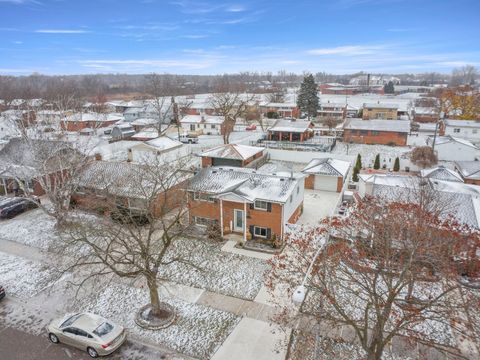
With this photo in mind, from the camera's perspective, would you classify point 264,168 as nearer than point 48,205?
No

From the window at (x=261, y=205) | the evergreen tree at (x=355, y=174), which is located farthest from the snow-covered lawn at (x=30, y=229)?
the evergreen tree at (x=355, y=174)

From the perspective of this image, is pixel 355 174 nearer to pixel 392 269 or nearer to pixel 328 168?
pixel 328 168

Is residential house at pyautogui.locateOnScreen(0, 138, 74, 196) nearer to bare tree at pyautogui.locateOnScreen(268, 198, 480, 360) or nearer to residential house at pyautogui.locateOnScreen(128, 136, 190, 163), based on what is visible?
residential house at pyautogui.locateOnScreen(128, 136, 190, 163)

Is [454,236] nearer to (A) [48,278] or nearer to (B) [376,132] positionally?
(A) [48,278]

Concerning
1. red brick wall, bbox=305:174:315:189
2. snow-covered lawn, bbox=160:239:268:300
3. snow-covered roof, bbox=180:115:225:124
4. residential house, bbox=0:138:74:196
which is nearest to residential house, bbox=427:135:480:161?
red brick wall, bbox=305:174:315:189

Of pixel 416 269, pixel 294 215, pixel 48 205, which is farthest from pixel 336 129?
pixel 416 269

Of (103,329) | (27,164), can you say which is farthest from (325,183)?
(27,164)

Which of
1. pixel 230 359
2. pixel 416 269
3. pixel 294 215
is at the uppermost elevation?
pixel 416 269
